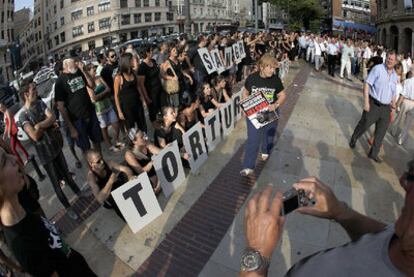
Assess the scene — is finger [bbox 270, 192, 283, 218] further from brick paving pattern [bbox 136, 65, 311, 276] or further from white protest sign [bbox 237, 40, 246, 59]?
white protest sign [bbox 237, 40, 246, 59]

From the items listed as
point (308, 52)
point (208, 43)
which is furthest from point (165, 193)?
point (308, 52)

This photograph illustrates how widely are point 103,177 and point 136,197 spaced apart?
0.56 meters

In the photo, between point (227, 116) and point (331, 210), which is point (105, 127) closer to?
point (227, 116)

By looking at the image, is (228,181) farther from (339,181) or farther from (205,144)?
(339,181)

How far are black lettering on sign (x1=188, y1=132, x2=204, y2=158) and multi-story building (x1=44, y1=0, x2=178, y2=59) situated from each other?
2390 inches

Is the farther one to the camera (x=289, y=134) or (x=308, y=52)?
(x=308, y=52)

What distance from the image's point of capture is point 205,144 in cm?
634

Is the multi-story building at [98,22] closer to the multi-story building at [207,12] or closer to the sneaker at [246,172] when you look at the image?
the multi-story building at [207,12]

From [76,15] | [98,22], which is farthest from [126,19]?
[76,15]

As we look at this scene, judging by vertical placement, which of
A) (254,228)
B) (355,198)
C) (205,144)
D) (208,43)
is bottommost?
(355,198)

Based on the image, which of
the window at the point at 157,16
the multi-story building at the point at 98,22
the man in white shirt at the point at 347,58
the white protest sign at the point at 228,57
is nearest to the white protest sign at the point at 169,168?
the white protest sign at the point at 228,57

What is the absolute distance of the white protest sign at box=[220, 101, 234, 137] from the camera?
7215mm

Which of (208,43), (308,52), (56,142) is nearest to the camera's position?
(56,142)

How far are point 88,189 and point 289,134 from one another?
4308mm
